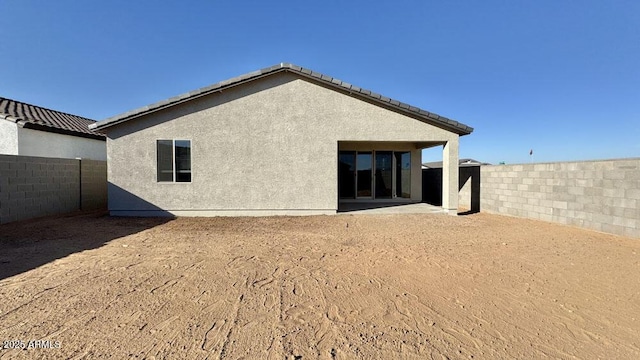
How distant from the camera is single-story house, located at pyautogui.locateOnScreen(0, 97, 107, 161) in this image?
1141 cm

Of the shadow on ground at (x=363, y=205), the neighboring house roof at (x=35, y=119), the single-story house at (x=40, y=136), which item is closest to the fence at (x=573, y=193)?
the shadow on ground at (x=363, y=205)

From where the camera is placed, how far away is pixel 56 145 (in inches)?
511

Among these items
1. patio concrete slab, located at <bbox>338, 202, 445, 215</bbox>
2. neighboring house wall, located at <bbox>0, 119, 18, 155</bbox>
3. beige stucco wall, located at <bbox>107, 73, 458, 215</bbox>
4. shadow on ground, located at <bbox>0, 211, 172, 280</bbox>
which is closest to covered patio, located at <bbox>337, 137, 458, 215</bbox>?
patio concrete slab, located at <bbox>338, 202, 445, 215</bbox>

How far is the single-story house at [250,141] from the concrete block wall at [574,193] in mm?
2493

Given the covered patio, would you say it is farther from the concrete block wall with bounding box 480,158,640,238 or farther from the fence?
the concrete block wall with bounding box 480,158,640,238

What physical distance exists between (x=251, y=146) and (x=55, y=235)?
567cm

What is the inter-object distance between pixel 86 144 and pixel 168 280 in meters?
14.9

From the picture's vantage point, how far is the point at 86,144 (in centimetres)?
1475

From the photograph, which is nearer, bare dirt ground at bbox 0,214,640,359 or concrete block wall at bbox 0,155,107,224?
bare dirt ground at bbox 0,214,640,359

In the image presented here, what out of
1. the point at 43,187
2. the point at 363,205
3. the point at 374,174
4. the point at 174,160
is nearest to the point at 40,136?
the point at 43,187

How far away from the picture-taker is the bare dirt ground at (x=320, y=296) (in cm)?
267

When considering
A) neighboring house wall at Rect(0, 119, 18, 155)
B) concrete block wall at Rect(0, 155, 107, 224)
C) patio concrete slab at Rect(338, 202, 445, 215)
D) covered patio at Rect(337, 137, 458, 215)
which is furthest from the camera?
covered patio at Rect(337, 137, 458, 215)

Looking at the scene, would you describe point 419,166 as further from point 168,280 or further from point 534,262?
point 168,280

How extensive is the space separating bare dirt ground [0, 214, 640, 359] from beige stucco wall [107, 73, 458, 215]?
9.84 feet
